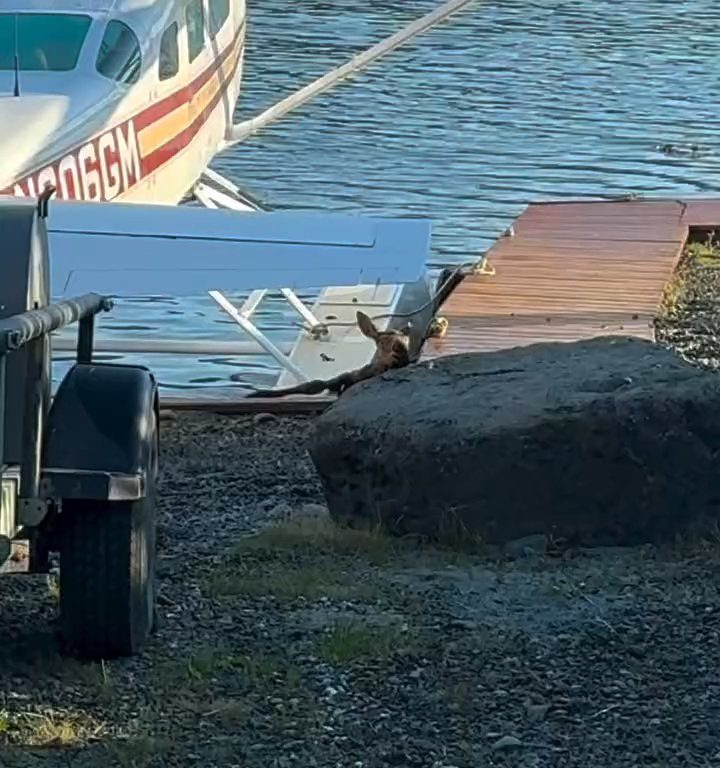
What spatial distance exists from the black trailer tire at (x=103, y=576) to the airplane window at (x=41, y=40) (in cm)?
573

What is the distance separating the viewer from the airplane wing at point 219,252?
6.68 metres

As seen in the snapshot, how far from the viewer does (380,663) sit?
5020 mm

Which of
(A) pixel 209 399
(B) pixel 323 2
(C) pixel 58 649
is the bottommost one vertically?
(B) pixel 323 2

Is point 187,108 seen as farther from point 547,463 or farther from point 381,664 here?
point 381,664

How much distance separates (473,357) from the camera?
7176 millimetres

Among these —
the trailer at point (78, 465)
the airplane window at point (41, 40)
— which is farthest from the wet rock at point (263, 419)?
the trailer at point (78, 465)

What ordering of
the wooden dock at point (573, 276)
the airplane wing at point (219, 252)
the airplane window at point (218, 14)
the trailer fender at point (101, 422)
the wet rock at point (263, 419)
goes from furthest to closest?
the airplane window at point (218, 14) → the wooden dock at point (573, 276) → the wet rock at point (263, 419) → the airplane wing at point (219, 252) → the trailer fender at point (101, 422)

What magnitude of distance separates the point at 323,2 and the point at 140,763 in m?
27.2

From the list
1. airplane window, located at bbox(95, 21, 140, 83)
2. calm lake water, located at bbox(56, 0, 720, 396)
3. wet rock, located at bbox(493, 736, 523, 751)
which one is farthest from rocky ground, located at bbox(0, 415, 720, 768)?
calm lake water, located at bbox(56, 0, 720, 396)

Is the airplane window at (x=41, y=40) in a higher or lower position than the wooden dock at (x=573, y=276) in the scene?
higher

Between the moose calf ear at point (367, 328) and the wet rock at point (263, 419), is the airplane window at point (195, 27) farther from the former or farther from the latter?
the wet rock at point (263, 419)

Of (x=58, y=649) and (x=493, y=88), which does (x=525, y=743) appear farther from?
(x=493, y=88)

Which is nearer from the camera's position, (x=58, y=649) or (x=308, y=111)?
(x=58, y=649)

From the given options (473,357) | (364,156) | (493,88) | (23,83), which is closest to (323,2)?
(493,88)
